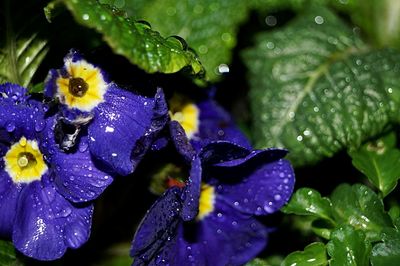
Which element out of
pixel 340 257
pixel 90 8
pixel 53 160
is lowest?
pixel 340 257

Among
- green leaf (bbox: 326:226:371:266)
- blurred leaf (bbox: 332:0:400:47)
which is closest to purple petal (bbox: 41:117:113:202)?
green leaf (bbox: 326:226:371:266)

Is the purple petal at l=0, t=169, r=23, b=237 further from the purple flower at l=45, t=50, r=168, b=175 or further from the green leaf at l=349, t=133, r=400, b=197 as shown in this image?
the green leaf at l=349, t=133, r=400, b=197

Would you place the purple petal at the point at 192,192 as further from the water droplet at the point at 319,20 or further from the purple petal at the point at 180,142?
the water droplet at the point at 319,20

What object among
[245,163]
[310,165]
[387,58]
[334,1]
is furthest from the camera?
[334,1]

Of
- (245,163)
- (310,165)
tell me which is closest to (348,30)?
(310,165)

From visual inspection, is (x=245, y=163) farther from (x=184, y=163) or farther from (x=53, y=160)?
(x=53, y=160)

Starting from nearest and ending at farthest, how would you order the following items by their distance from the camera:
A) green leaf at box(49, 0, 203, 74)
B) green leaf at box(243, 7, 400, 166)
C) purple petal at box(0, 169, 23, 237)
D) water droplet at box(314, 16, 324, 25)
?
green leaf at box(49, 0, 203, 74), purple petal at box(0, 169, 23, 237), green leaf at box(243, 7, 400, 166), water droplet at box(314, 16, 324, 25)

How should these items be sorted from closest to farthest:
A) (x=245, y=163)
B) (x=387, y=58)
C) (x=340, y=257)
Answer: (x=340, y=257) < (x=245, y=163) < (x=387, y=58)
